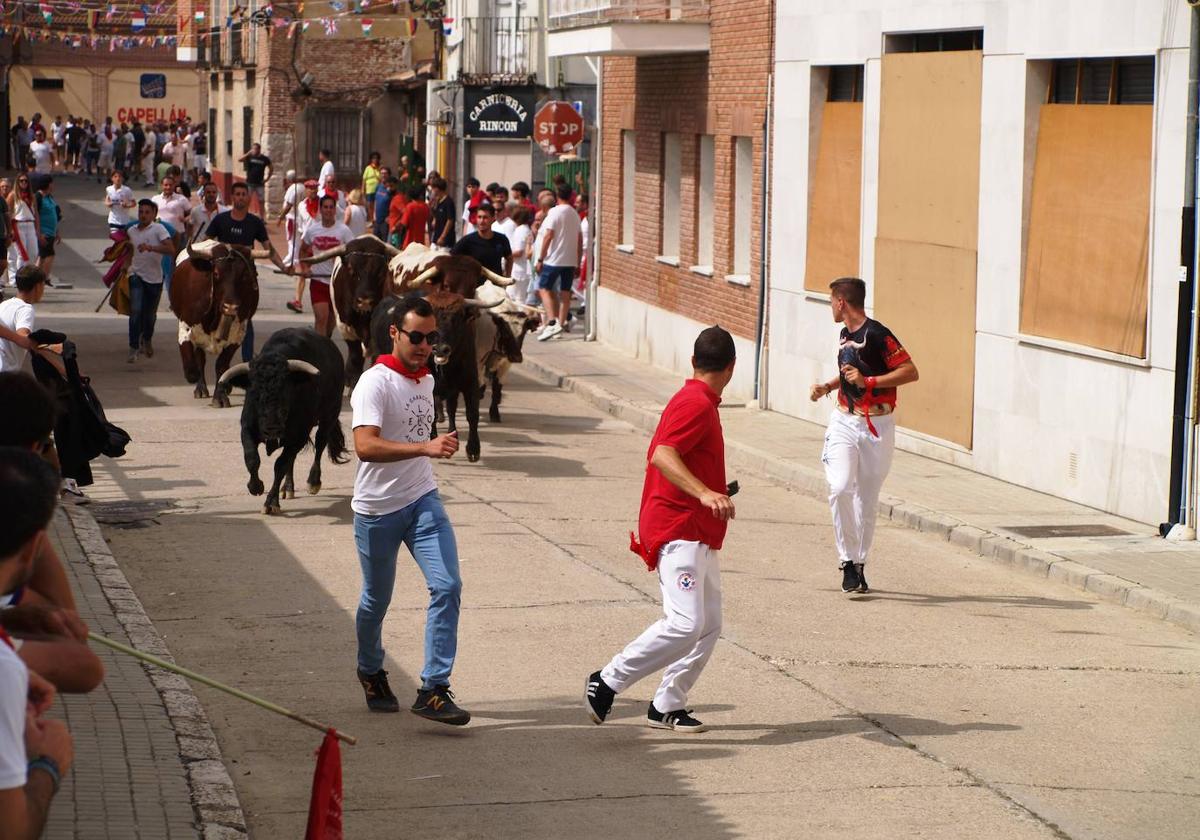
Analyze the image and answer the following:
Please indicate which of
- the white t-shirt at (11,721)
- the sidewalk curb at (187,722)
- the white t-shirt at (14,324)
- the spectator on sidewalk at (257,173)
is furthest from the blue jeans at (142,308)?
the spectator on sidewalk at (257,173)

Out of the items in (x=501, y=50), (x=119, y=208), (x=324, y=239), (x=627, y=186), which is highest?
(x=501, y=50)

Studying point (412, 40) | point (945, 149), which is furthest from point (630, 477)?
point (412, 40)

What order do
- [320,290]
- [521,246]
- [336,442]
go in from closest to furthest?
1. [336,442]
2. [320,290]
3. [521,246]

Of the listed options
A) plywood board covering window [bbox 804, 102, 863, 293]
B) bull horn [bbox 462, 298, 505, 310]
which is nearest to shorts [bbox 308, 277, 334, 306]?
bull horn [bbox 462, 298, 505, 310]

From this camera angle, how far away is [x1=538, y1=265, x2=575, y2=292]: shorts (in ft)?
85.5

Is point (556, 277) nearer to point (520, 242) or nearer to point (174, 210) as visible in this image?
point (520, 242)

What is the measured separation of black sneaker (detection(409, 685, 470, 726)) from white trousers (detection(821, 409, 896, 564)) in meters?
3.71

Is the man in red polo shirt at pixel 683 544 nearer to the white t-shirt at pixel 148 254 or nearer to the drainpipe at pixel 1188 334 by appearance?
the drainpipe at pixel 1188 334

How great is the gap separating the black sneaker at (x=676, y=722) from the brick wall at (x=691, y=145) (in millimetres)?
12577

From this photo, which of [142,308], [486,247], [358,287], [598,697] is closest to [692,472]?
[598,697]

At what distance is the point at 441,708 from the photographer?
Answer: 26.7ft

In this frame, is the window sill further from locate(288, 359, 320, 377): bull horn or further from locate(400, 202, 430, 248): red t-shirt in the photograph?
locate(400, 202, 430, 248): red t-shirt

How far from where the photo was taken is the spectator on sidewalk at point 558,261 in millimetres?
25609

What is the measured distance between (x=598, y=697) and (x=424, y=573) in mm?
936
